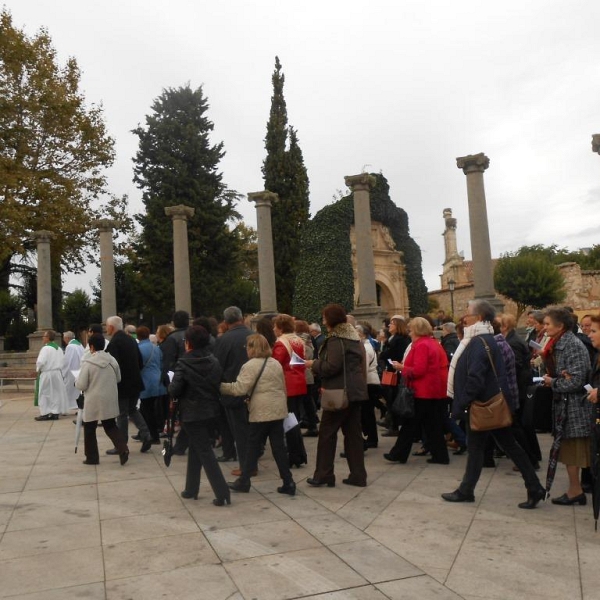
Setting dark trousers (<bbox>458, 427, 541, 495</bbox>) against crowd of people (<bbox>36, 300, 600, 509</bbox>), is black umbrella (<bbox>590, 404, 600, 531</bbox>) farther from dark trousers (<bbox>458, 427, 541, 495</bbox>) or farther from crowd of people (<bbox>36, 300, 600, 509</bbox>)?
dark trousers (<bbox>458, 427, 541, 495</bbox>)

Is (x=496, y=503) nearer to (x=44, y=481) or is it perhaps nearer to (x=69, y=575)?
(x=69, y=575)

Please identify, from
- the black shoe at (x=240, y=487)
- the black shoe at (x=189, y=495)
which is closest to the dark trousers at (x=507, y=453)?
the black shoe at (x=240, y=487)

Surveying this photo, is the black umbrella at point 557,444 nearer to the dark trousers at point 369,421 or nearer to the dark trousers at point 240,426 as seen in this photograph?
the dark trousers at point 240,426

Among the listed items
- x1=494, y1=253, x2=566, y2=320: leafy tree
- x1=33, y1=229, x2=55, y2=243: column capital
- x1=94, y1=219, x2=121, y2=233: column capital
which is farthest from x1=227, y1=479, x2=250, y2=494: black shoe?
x1=494, y1=253, x2=566, y2=320: leafy tree

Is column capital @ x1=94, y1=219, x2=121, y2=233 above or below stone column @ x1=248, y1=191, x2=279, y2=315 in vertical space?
above

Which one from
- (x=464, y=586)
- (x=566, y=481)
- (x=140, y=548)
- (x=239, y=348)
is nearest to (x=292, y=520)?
(x=140, y=548)

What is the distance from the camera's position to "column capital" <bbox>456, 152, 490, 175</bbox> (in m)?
17.1

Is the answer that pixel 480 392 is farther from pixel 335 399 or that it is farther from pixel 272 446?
pixel 272 446

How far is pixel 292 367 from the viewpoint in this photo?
7.94 metres

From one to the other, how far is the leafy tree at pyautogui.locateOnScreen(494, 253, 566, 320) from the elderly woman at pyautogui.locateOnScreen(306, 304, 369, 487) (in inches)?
1420

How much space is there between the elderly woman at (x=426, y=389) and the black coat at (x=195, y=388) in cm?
270

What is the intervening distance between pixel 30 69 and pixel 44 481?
25.6 meters

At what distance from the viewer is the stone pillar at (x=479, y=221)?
17.1 meters

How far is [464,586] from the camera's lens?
386cm
